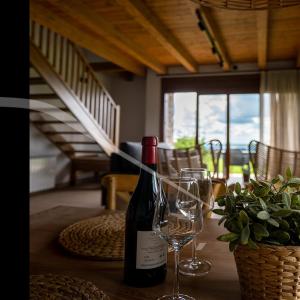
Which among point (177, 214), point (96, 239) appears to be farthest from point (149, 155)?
point (96, 239)

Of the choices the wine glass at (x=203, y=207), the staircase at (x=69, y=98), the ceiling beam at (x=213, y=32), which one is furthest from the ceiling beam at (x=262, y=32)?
the wine glass at (x=203, y=207)

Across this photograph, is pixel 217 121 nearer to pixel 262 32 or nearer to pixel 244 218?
pixel 262 32

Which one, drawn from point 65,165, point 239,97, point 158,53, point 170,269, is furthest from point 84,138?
point 170,269

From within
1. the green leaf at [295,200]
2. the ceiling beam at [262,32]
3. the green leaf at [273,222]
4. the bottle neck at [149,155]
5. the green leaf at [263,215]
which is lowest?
the green leaf at [273,222]

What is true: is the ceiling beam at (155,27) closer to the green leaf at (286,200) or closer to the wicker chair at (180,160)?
the wicker chair at (180,160)

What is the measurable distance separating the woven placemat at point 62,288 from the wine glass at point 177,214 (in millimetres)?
119

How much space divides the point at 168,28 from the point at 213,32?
0.61 metres

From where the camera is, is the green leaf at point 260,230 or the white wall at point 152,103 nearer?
the green leaf at point 260,230

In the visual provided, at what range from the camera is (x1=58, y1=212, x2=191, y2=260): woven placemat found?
75 centimetres

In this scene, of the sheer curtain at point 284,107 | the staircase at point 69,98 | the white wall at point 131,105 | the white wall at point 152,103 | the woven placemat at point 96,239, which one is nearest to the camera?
the woven placemat at point 96,239

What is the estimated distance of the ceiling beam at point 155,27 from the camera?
337 cm

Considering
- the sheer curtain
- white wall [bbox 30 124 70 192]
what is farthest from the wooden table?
the sheer curtain

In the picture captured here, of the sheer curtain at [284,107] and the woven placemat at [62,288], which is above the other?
the sheer curtain at [284,107]
